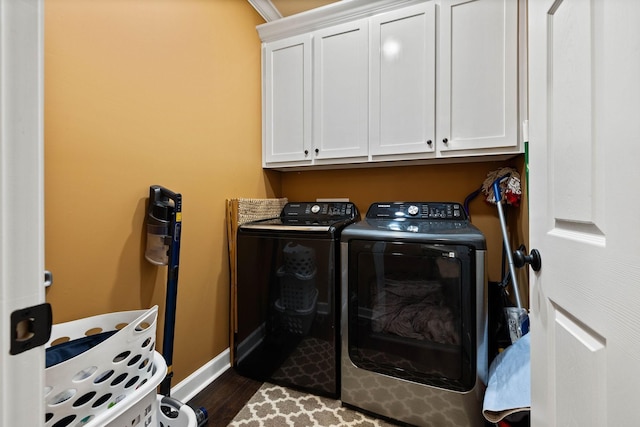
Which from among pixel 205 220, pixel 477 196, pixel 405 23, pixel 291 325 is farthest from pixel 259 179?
pixel 477 196

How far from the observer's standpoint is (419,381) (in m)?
1.34

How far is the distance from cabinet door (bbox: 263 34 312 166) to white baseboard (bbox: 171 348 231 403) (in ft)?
4.75

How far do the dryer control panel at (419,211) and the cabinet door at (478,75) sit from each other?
374 mm

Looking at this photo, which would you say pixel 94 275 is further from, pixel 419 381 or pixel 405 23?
pixel 405 23

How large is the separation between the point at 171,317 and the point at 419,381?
1251 millimetres

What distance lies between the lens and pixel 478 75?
1581 mm

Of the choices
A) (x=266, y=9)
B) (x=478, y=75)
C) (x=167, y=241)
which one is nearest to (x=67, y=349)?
(x=167, y=241)

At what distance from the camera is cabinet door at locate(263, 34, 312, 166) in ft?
6.60

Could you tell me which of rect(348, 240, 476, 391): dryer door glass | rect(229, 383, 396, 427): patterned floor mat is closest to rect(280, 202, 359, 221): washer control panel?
rect(348, 240, 476, 391): dryer door glass

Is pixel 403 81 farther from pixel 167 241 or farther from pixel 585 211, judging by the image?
pixel 167 241

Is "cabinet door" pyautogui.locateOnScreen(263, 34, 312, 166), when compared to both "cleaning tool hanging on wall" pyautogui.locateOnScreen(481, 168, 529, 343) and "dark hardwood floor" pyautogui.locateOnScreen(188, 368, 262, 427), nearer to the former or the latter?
"cleaning tool hanging on wall" pyautogui.locateOnScreen(481, 168, 529, 343)

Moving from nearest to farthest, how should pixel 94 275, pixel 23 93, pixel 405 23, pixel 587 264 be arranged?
pixel 23 93 < pixel 587 264 < pixel 94 275 < pixel 405 23

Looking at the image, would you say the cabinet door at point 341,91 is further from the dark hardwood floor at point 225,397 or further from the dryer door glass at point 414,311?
the dark hardwood floor at point 225,397

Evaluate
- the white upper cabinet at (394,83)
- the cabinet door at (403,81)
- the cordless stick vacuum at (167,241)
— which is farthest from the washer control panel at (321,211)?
the cordless stick vacuum at (167,241)
